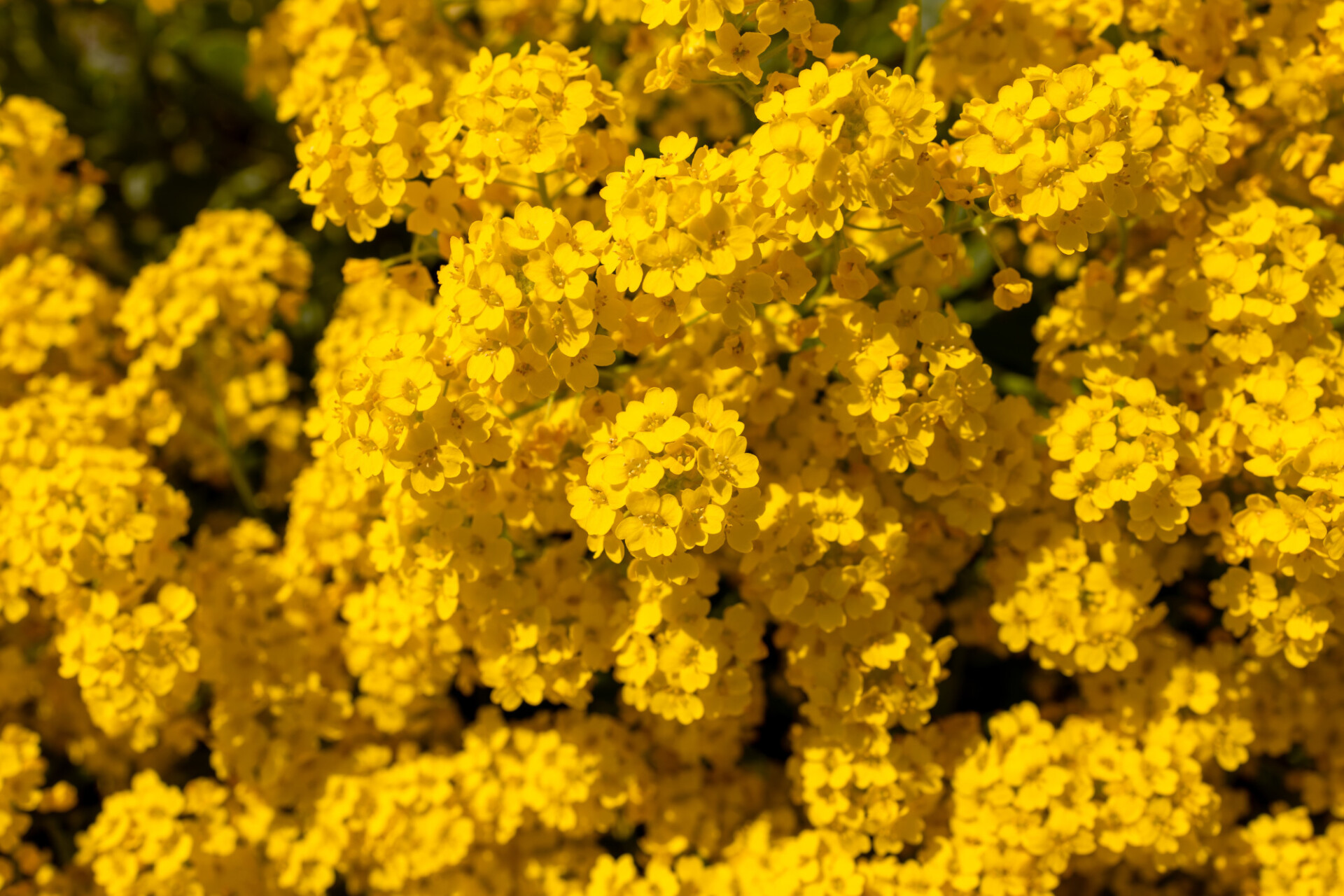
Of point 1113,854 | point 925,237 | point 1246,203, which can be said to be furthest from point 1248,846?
point 925,237

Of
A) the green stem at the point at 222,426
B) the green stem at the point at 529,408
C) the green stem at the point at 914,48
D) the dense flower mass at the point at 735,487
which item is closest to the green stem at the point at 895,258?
the dense flower mass at the point at 735,487

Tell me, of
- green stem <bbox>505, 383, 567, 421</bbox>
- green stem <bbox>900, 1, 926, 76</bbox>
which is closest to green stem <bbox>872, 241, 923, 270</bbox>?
green stem <bbox>900, 1, 926, 76</bbox>

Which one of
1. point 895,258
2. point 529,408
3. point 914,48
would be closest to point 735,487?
point 529,408

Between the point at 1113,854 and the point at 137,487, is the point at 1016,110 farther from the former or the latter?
the point at 137,487

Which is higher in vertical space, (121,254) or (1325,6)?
(1325,6)

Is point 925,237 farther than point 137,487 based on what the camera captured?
No

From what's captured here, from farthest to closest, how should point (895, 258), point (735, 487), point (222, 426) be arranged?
point (222, 426) → point (895, 258) → point (735, 487)

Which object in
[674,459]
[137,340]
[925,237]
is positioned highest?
[925,237]

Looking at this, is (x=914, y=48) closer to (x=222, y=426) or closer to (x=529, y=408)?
(x=529, y=408)
